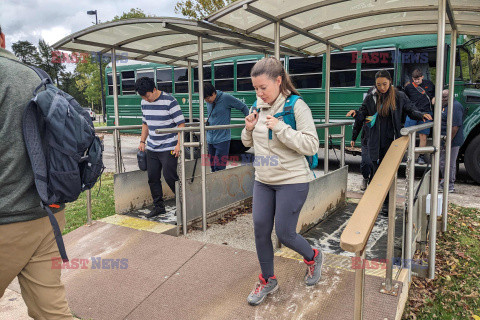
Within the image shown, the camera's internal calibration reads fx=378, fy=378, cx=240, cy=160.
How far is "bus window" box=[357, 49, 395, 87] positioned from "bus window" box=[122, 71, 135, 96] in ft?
25.8

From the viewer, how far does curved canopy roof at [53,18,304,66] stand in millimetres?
4133

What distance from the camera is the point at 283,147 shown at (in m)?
2.64

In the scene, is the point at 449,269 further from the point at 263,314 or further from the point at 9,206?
the point at 9,206

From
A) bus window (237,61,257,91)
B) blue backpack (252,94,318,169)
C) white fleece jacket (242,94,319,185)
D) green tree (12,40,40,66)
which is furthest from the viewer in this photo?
green tree (12,40,40,66)

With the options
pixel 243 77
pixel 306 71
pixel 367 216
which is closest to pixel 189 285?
pixel 367 216

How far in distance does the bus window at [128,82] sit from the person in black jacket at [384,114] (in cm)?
1014

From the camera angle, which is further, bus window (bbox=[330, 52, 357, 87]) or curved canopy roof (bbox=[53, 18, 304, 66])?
bus window (bbox=[330, 52, 357, 87])

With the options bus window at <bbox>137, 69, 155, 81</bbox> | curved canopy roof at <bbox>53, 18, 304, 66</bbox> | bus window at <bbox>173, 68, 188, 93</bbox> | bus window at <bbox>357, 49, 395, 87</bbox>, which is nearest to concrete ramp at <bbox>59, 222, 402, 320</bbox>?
curved canopy roof at <bbox>53, 18, 304, 66</bbox>

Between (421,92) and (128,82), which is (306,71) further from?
(128,82)

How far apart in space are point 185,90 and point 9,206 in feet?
33.1

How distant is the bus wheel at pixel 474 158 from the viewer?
24.1 ft

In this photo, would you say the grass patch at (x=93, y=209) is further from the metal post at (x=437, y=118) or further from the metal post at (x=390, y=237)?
the metal post at (x=437, y=118)

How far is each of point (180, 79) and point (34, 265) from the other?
33.9ft

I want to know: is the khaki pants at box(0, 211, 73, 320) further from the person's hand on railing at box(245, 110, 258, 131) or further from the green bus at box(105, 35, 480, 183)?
the green bus at box(105, 35, 480, 183)
